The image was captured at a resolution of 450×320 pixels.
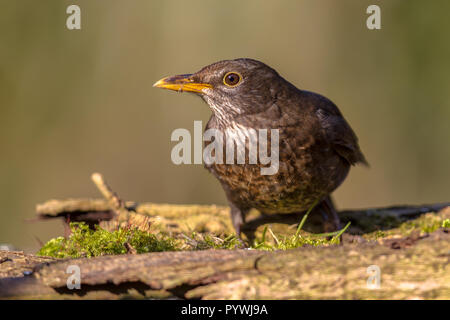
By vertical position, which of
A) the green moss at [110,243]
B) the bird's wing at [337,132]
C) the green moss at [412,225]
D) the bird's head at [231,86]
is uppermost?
the bird's head at [231,86]

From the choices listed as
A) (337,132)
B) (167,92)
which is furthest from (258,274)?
(167,92)

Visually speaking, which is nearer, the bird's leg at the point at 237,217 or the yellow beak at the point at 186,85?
the yellow beak at the point at 186,85

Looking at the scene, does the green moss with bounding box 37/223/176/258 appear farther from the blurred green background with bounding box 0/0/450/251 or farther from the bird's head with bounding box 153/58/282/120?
the blurred green background with bounding box 0/0/450/251

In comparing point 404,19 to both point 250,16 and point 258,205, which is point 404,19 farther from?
point 258,205

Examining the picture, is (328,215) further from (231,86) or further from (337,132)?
(231,86)

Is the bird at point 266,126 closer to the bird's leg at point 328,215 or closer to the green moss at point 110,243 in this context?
the bird's leg at point 328,215

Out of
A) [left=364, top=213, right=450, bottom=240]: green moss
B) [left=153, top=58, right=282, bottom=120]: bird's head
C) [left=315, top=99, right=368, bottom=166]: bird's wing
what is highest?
[left=153, top=58, right=282, bottom=120]: bird's head

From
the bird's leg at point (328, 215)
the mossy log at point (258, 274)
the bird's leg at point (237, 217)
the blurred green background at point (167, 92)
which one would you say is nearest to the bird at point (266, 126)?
the bird's leg at point (237, 217)

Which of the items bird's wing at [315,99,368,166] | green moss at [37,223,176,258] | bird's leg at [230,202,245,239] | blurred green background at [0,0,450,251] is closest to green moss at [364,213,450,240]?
bird's wing at [315,99,368,166]
